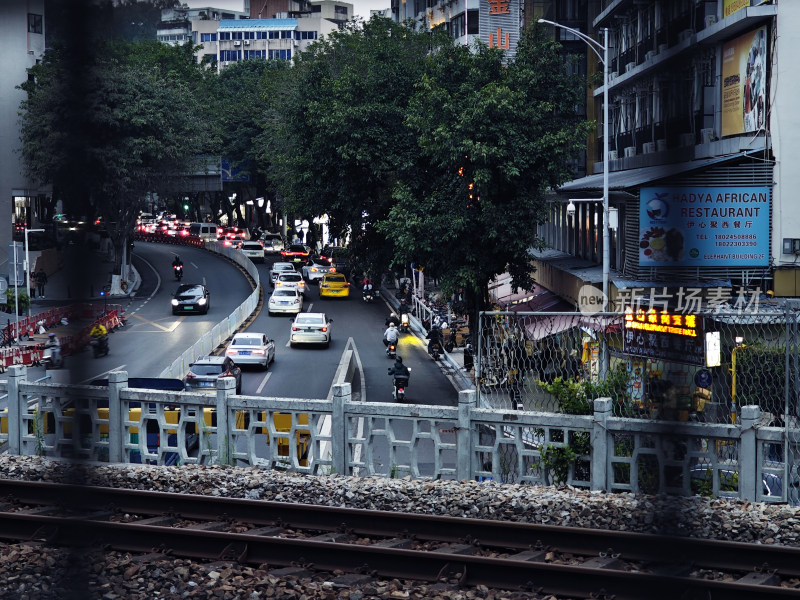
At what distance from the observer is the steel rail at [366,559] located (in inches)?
320

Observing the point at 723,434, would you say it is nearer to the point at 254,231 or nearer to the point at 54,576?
the point at 54,576

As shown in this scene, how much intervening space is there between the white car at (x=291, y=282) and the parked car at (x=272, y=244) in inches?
776

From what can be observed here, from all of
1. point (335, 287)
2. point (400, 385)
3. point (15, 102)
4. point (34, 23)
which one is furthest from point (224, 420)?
point (335, 287)

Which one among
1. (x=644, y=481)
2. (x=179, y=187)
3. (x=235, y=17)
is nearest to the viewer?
(x=644, y=481)

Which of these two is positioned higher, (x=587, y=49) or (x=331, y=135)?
(x=587, y=49)

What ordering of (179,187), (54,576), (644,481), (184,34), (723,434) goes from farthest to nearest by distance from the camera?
1. (184,34)
2. (179,187)
3. (644,481)
4. (723,434)
5. (54,576)

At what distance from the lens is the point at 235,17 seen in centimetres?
13975

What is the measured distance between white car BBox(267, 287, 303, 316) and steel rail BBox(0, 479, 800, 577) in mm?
31903

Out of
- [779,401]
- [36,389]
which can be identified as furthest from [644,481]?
[36,389]

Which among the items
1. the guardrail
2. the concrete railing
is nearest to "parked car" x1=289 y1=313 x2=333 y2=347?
the guardrail

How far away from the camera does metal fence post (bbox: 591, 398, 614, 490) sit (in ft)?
37.6

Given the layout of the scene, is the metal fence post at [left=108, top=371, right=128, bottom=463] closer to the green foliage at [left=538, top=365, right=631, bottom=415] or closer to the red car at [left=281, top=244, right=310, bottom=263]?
the green foliage at [left=538, top=365, right=631, bottom=415]

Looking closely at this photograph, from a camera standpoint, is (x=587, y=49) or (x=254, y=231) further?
(x=254, y=231)

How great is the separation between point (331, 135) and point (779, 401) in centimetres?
1988
